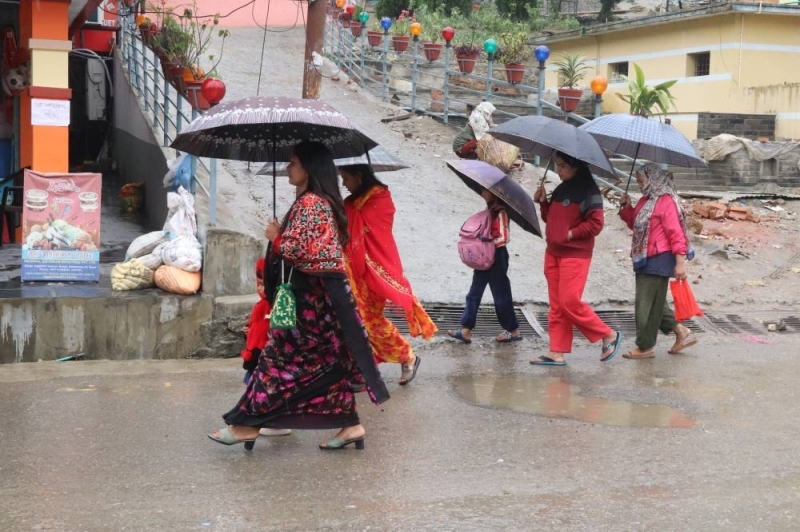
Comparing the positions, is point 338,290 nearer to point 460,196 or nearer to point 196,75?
point 196,75

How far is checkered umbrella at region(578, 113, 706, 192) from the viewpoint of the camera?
692 centimetres

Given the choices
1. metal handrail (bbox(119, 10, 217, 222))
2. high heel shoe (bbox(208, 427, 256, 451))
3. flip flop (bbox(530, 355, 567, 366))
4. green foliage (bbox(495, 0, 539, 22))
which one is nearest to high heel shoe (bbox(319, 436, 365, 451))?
high heel shoe (bbox(208, 427, 256, 451))

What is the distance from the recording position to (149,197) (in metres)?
10.8

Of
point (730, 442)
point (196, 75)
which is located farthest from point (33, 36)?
point (730, 442)

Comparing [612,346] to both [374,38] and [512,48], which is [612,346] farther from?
[512,48]

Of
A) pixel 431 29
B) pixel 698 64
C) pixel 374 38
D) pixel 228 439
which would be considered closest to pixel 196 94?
pixel 228 439

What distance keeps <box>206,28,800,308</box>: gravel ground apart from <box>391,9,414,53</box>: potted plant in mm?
2918

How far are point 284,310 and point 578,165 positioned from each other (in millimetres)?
3069

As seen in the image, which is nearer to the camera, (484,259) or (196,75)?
(484,259)

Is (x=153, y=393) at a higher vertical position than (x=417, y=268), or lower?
lower

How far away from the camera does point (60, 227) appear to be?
7254 millimetres

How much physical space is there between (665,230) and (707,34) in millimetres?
14633

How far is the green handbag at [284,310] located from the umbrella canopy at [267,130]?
0.85 metres

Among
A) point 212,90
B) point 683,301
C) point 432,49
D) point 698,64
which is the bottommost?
point 683,301
